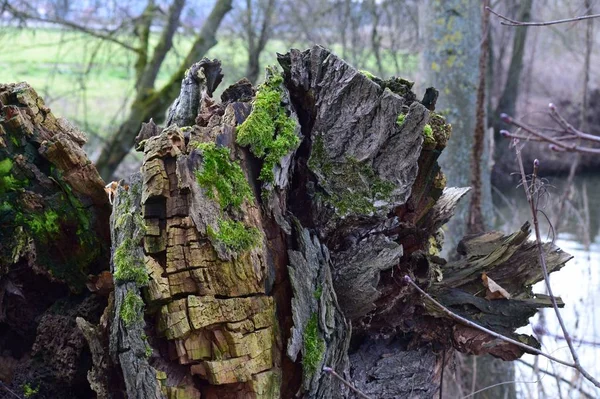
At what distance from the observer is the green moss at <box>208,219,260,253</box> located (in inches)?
70.0

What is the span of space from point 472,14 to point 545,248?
2952mm

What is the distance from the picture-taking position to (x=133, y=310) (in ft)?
5.66

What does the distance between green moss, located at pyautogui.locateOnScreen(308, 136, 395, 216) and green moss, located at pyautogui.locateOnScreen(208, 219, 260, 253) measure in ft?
1.04

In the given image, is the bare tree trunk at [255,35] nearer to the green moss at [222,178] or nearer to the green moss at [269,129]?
the green moss at [269,129]

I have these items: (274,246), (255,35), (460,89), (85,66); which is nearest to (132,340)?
(274,246)

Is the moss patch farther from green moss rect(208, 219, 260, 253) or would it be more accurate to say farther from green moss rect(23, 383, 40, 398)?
green moss rect(23, 383, 40, 398)

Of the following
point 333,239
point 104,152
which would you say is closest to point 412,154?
point 333,239

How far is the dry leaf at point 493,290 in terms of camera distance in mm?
2243

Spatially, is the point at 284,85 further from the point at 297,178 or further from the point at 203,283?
the point at 203,283

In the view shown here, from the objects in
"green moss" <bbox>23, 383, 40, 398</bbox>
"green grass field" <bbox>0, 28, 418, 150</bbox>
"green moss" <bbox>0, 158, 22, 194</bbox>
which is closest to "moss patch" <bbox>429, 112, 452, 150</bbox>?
"green moss" <bbox>0, 158, 22, 194</bbox>

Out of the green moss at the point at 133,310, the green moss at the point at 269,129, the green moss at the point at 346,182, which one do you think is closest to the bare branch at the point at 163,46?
the green moss at the point at 269,129

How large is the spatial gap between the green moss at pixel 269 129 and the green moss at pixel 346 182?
0.10 metres

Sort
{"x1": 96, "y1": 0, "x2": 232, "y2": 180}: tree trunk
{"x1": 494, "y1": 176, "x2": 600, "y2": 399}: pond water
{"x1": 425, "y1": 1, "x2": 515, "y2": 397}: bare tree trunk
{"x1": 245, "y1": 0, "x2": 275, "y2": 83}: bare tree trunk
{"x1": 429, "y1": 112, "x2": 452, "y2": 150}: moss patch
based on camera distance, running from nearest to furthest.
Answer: {"x1": 429, "y1": 112, "x2": 452, "y2": 150}: moss patch, {"x1": 494, "y1": 176, "x2": 600, "y2": 399}: pond water, {"x1": 425, "y1": 1, "x2": 515, "y2": 397}: bare tree trunk, {"x1": 96, "y1": 0, "x2": 232, "y2": 180}: tree trunk, {"x1": 245, "y1": 0, "x2": 275, "y2": 83}: bare tree trunk

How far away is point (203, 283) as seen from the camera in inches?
69.4
